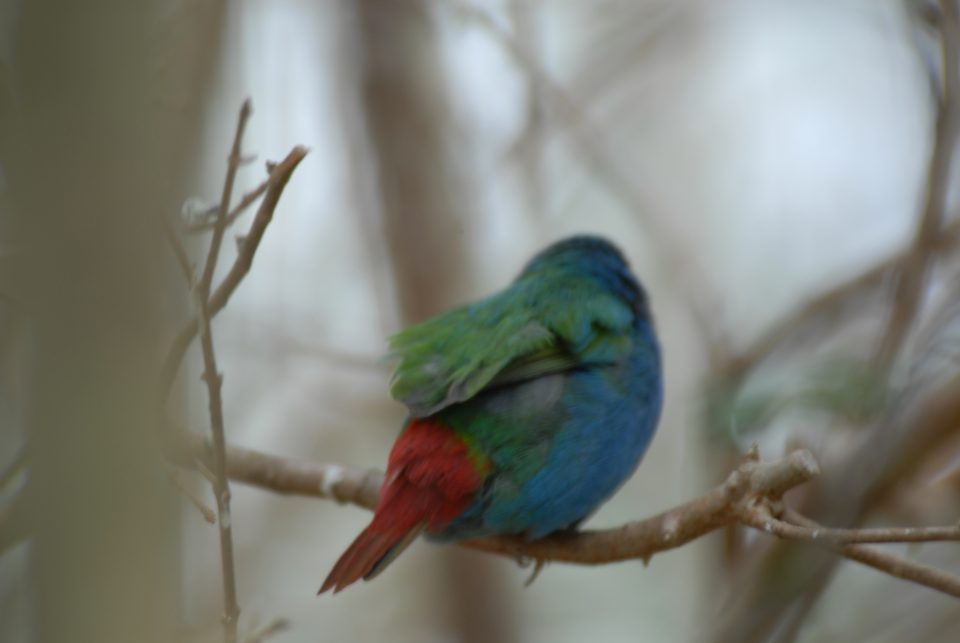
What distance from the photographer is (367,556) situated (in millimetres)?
2617

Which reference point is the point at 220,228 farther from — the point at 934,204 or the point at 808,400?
the point at 934,204

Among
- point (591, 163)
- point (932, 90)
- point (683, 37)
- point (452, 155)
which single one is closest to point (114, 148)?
point (932, 90)

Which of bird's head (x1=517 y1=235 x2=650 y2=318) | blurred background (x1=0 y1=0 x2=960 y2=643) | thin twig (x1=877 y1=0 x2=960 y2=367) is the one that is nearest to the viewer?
blurred background (x1=0 y1=0 x2=960 y2=643)

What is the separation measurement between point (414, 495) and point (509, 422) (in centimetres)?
36

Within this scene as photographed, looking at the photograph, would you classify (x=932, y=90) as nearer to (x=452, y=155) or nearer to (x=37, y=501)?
(x=37, y=501)

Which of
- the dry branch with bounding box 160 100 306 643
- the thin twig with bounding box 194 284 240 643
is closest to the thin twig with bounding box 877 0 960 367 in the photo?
the dry branch with bounding box 160 100 306 643

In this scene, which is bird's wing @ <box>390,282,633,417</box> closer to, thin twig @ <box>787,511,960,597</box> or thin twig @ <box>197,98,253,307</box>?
thin twig @ <box>197,98,253,307</box>

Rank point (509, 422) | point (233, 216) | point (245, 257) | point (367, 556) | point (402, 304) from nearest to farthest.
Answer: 1. point (245, 257)
2. point (233, 216)
3. point (367, 556)
4. point (509, 422)
5. point (402, 304)

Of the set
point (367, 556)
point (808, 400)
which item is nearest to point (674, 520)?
point (367, 556)

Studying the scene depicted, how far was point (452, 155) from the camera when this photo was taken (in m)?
6.09

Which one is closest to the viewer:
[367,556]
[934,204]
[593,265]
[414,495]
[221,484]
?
[221,484]

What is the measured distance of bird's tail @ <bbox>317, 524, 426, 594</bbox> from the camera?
2.57 meters

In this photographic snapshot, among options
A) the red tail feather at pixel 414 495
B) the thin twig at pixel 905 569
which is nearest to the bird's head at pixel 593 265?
the red tail feather at pixel 414 495

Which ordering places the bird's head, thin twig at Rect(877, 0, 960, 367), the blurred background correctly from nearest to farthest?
the blurred background < thin twig at Rect(877, 0, 960, 367) < the bird's head
